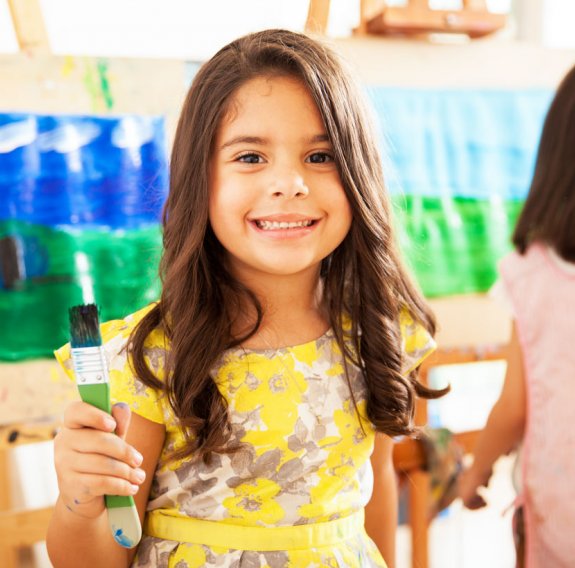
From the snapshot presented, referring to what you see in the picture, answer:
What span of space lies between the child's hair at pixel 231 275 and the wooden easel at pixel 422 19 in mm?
650

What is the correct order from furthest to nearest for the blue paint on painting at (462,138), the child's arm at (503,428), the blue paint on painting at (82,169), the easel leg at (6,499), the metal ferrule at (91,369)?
the blue paint on painting at (462,138) → the blue paint on painting at (82,169) → the easel leg at (6,499) → the child's arm at (503,428) → the metal ferrule at (91,369)

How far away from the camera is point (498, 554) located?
1.66 metres

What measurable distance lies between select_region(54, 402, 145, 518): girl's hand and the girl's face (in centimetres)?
23

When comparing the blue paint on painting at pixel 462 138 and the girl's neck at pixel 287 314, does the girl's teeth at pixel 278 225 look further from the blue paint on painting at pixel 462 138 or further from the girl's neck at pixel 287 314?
the blue paint on painting at pixel 462 138

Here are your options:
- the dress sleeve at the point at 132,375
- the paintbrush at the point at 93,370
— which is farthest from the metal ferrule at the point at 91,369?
the dress sleeve at the point at 132,375

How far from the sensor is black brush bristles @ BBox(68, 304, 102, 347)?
1.72 ft

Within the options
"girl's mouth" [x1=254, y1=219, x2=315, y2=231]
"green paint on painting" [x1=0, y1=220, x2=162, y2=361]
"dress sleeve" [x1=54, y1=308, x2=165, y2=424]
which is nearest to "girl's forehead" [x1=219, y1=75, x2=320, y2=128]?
"girl's mouth" [x1=254, y1=219, x2=315, y2=231]

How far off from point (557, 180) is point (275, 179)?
28cm

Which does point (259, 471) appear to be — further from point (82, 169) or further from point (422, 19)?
point (422, 19)

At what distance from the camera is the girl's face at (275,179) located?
0.68m

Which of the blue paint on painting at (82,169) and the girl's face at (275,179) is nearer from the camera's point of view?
the girl's face at (275,179)

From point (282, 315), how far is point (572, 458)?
0.32 metres

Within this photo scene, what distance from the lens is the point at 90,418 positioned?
1.73 feet

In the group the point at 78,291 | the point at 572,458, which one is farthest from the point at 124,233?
the point at 572,458
